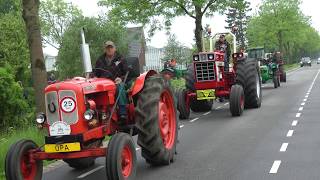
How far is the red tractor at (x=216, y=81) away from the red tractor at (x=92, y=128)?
6850 mm

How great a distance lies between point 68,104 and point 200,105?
10.4 m

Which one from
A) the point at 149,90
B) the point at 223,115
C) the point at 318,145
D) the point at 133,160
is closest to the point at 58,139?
the point at 133,160

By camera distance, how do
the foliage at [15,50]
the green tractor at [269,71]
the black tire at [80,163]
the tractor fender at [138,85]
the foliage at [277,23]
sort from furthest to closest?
1. the foliage at [277,23]
2. the green tractor at [269,71]
3. the foliage at [15,50]
4. the black tire at [80,163]
5. the tractor fender at [138,85]

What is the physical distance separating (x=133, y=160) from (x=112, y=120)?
86 cm

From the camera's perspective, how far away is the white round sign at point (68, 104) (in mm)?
7375

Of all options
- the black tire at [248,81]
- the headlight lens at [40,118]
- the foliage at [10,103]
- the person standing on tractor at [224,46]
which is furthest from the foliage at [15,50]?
the headlight lens at [40,118]

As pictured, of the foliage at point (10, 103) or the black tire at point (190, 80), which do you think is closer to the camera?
the foliage at point (10, 103)

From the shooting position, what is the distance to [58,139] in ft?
24.0

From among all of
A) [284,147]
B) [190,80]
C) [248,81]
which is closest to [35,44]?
[284,147]

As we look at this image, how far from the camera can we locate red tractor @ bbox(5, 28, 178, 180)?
7262 mm

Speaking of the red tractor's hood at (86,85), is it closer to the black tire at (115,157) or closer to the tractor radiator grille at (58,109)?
the tractor radiator grille at (58,109)

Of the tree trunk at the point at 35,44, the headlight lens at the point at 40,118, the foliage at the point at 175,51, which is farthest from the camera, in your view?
the foliage at the point at 175,51

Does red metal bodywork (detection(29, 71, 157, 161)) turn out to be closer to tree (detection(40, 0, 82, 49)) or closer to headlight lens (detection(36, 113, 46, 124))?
headlight lens (detection(36, 113, 46, 124))

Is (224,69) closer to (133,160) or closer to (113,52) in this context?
(113,52)
